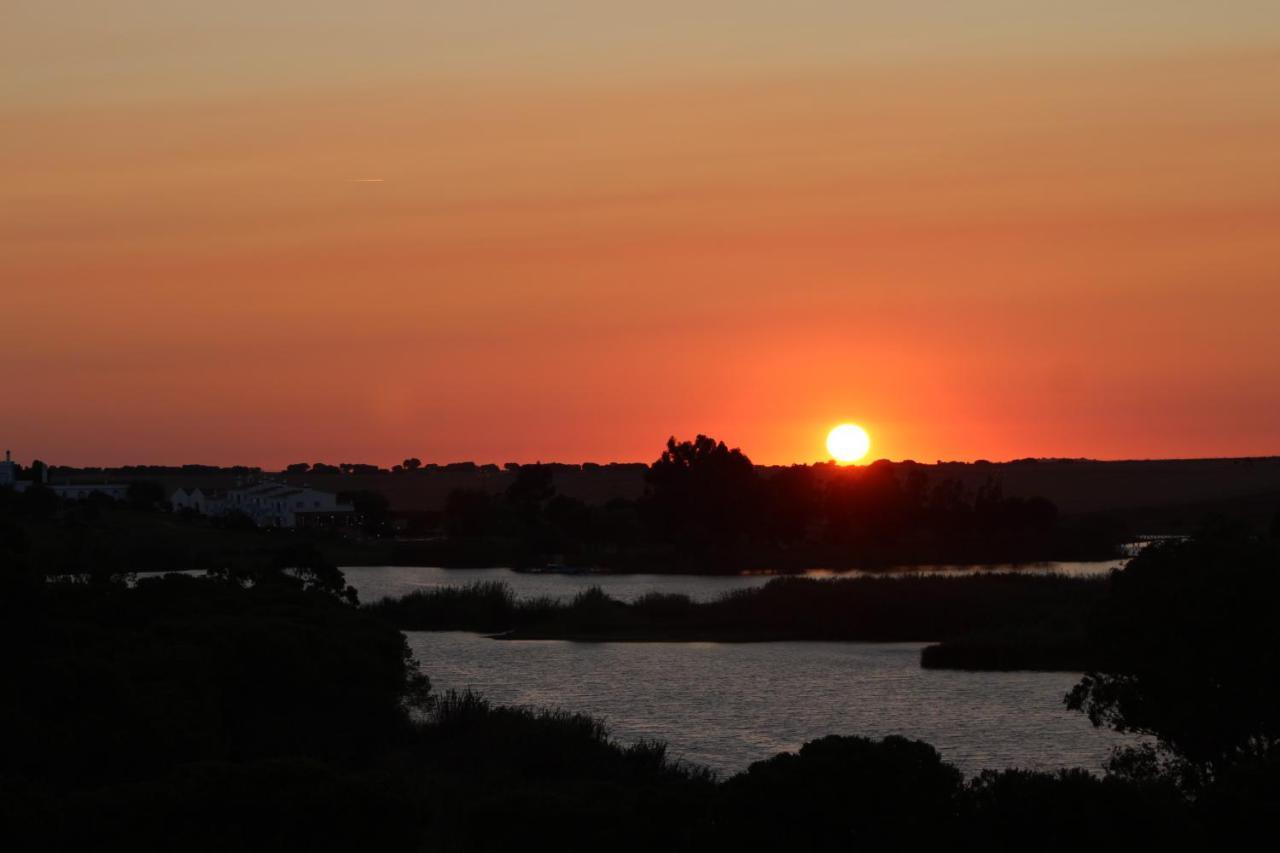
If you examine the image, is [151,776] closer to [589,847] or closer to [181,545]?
[589,847]

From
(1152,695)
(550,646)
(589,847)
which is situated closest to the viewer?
(589,847)

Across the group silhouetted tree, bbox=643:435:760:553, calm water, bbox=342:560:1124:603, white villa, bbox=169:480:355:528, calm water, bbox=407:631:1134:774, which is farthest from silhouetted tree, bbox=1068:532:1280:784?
white villa, bbox=169:480:355:528

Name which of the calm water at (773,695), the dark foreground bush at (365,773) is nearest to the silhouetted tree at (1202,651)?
the dark foreground bush at (365,773)

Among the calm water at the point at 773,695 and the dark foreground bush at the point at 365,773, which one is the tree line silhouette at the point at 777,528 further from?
the dark foreground bush at the point at 365,773

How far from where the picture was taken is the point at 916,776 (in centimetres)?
1889

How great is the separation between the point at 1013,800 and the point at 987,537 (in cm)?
10998

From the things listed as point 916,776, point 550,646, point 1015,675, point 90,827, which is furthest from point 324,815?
point 550,646

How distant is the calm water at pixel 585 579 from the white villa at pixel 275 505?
3416cm

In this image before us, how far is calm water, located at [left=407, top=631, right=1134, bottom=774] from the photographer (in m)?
39.9

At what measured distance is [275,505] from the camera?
161m

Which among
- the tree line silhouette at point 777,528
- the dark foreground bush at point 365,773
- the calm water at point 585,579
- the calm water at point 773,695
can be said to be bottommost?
the calm water at point 773,695

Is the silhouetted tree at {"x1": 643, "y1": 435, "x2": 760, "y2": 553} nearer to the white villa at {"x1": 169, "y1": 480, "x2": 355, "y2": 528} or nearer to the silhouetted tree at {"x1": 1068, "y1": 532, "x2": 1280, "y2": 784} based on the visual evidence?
the white villa at {"x1": 169, "y1": 480, "x2": 355, "y2": 528}

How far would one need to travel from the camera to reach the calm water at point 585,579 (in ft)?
325

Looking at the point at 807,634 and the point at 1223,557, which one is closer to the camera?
the point at 1223,557
